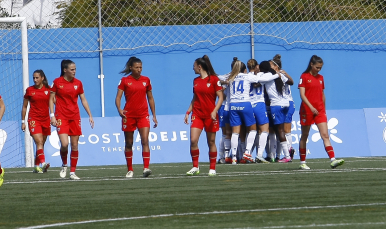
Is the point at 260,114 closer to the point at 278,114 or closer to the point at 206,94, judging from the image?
the point at 278,114

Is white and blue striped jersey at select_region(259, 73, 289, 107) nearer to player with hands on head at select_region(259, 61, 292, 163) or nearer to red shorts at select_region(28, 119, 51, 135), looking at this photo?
player with hands on head at select_region(259, 61, 292, 163)

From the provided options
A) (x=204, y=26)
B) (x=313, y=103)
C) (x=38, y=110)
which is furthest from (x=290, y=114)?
(x=38, y=110)

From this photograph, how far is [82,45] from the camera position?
20391 millimetres

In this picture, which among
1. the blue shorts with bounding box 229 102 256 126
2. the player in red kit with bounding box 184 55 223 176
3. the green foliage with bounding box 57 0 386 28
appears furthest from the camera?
the green foliage with bounding box 57 0 386 28

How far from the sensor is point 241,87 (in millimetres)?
16062

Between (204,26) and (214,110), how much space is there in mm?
9538

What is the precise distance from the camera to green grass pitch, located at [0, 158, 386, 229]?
654cm

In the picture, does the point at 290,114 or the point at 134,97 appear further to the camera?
the point at 290,114

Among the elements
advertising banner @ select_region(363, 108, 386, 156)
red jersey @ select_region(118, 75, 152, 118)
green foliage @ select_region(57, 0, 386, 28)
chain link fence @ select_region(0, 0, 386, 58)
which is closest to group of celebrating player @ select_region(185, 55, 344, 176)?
advertising banner @ select_region(363, 108, 386, 156)

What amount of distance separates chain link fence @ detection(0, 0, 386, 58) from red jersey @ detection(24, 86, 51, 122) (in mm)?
5471

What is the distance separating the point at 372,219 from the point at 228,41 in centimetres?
1492

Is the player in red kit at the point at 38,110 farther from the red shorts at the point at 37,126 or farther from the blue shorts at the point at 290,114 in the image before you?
the blue shorts at the point at 290,114

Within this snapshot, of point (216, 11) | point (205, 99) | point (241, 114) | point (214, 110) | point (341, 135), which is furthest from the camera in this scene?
point (216, 11)

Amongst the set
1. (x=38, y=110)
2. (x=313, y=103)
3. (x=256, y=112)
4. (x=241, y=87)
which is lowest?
(x=313, y=103)
